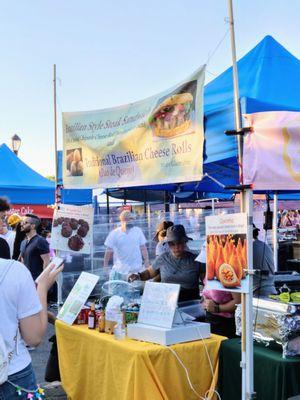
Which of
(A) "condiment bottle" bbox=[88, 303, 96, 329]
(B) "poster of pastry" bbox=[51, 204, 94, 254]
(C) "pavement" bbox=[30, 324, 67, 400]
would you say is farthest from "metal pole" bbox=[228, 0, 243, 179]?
(C) "pavement" bbox=[30, 324, 67, 400]

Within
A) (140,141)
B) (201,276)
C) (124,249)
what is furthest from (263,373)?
(124,249)

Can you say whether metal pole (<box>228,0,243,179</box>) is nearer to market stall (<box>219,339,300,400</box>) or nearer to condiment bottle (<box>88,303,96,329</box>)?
market stall (<box>219,339,300,400</box>)

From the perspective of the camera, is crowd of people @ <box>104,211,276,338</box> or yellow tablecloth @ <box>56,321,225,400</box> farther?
crowd of people @ <box>104,211,276,338</box>

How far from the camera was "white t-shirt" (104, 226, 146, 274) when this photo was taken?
6578mm

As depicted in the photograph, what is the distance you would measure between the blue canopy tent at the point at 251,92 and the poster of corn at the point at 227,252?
0.75m

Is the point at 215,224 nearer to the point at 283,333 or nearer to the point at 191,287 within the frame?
the point at 283,333

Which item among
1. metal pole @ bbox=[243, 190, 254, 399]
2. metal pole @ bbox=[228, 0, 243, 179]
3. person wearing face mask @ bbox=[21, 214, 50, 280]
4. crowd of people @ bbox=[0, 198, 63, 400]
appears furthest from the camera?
person wearing face mask @ bbox=[21, 214, 50, 280]

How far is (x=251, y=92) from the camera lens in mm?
3645

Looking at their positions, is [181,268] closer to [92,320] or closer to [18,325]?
[92,320]

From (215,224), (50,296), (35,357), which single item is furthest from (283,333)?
(50,296)

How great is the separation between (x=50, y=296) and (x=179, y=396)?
5.62m

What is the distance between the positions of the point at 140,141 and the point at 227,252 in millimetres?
1413

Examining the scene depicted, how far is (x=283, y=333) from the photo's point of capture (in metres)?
2.74

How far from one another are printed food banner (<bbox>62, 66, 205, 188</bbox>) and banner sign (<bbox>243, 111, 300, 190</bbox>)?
0.62 m
